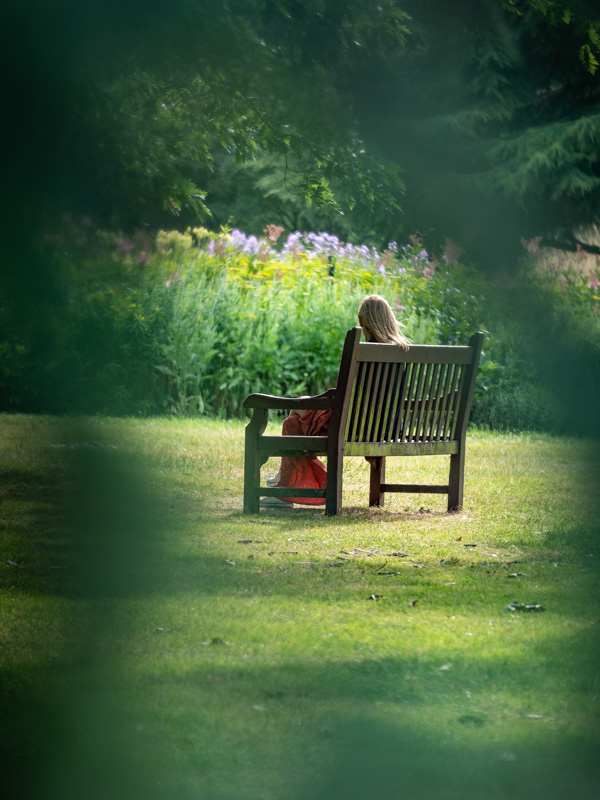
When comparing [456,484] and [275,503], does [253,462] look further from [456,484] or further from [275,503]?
[456,484]

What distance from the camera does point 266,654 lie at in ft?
6.30

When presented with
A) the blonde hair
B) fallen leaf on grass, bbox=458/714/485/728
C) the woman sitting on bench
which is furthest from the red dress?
fallen leaf on grass, bbox=458/714/485/728

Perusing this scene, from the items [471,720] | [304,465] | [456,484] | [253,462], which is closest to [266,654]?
[471,720]

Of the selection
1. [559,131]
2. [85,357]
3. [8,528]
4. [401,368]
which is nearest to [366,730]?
[85,357]

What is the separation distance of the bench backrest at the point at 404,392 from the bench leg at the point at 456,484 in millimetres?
127

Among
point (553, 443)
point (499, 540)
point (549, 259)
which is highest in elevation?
point (549, 259)

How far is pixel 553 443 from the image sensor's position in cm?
99

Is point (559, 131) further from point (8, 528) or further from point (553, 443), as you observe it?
point (8, 528)

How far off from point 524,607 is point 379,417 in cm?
202

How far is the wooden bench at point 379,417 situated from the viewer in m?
4.42

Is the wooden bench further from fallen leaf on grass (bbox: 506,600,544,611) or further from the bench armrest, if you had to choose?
fallen leaf on grass (bbox: 506,600,544,611)

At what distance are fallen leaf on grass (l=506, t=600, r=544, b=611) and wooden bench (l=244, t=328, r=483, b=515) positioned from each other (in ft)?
5.97

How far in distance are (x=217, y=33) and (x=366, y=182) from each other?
188 millimetres

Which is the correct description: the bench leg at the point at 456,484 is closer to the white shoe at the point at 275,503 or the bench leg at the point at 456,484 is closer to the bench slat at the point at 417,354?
the bench slat at the point at 417,354
